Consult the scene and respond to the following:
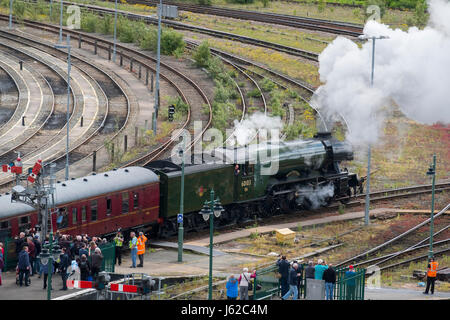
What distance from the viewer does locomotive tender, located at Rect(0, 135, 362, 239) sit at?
31234 mm

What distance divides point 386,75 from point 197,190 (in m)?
14.0

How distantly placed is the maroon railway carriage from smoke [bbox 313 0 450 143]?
46.2ft

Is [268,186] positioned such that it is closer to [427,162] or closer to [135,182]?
[135,182]

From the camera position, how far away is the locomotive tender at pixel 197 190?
A: 3123cm

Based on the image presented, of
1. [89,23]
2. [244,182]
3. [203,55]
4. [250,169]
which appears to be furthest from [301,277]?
[89,23]

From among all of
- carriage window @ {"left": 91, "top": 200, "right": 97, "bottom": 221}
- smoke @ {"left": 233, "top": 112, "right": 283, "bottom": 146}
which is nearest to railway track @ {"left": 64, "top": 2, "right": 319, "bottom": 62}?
smoke @ {"left": 233, "top": 112, "right": 283, "bottom": 146}

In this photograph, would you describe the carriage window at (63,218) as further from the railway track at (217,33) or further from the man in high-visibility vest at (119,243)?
the railway track at (217,33)

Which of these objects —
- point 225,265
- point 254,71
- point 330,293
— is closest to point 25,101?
point 254,71

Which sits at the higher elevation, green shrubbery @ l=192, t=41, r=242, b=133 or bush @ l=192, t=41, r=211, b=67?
bush @ l=192, t=41, r=211, b=67

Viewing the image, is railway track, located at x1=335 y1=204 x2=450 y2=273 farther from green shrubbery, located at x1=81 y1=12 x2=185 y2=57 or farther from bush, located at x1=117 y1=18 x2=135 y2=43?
bush, located at x1=117 y1=18 x2=135 y2=43

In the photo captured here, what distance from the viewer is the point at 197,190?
3569 centimetres

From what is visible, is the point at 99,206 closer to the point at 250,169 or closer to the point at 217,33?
the point at 250,169

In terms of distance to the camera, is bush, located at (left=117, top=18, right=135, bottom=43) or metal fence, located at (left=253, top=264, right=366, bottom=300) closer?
metal fence, located at (left=253, top=264, right=366, bottom=300)

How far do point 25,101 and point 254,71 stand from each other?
1814cm
